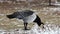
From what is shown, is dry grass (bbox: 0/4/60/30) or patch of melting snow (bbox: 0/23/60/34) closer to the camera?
patch of melting snow (bbox: 0/23/60/34)

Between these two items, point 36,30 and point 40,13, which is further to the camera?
point 40,13

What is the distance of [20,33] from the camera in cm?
285

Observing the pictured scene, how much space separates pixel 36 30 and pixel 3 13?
1.12 m

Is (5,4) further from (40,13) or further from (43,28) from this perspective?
(43,28)

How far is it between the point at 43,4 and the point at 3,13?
1029mm

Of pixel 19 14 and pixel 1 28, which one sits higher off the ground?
pixel 19 14

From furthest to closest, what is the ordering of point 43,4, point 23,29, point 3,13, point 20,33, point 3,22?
point 43,4, point 3,13, point 3,22, point 23,29, point 20,33

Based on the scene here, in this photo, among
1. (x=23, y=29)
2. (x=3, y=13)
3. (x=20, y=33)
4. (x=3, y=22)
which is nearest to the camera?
(x=20, y=33)

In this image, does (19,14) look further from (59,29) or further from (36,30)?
(59,29)

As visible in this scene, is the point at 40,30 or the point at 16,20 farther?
the point at 16,20

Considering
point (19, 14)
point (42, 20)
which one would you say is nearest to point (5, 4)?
point (42, 20)

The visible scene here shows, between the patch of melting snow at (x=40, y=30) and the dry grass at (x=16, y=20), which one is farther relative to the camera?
the dry grass at (x=16, y=20)

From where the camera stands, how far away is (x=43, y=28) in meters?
3.08

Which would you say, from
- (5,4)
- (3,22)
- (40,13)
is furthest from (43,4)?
(3,22)
